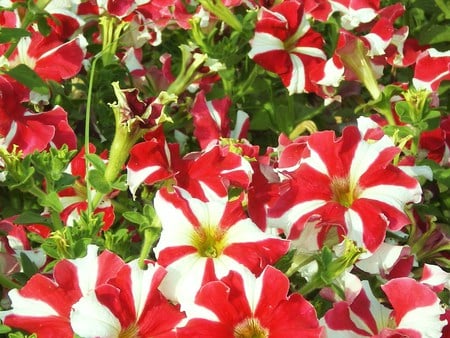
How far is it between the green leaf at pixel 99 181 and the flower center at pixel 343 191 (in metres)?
0.28

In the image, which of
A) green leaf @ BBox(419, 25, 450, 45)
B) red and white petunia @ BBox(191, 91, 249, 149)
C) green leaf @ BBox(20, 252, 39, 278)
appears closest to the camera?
green leaf @ BBox(20, 252, 39, 278)

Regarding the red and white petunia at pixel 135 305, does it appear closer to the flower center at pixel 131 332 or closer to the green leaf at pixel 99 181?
the flower center at pixel 131 332

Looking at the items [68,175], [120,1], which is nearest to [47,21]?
[120,1]

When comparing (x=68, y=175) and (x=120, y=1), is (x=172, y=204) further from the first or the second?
(x=120, y=1)

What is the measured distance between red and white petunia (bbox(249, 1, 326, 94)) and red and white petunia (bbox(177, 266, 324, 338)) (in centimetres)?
58

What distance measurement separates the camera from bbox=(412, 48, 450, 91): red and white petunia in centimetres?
154

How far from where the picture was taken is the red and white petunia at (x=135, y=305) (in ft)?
3.26

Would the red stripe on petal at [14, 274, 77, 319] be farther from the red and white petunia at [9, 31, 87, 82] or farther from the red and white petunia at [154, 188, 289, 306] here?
the red and white petunia at [9, 31, 87, 82]

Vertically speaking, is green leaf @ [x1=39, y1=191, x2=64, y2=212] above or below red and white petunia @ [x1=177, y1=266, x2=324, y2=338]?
below

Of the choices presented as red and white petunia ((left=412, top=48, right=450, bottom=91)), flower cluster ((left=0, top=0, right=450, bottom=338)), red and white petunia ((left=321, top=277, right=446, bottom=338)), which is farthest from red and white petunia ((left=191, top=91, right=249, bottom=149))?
red and white petunia ((left=321, top=277, right=446, bottom=338))

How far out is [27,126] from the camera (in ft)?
4.48

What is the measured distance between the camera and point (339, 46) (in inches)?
60.9

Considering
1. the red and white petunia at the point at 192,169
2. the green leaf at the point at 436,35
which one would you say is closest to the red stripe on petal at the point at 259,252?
the red and white petunia at the point at 192,169

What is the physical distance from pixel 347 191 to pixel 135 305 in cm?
33
